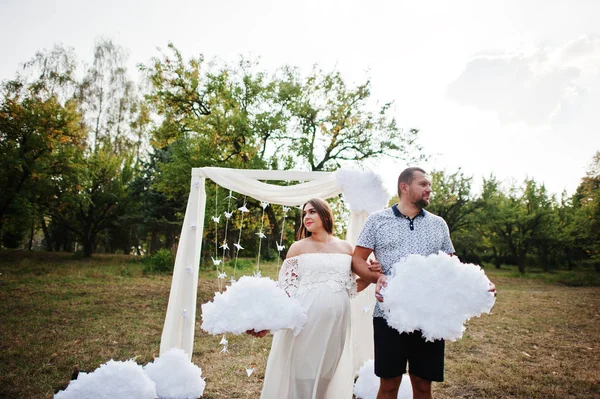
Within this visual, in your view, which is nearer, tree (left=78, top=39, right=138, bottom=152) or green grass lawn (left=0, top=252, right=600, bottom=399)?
green grass lawn (left=0, top=252, right=600, bottom=399)

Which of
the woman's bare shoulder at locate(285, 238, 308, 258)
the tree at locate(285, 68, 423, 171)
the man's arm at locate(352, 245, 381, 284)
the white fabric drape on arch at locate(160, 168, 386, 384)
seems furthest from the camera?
the tree at locate(285, 68, 423, 171)

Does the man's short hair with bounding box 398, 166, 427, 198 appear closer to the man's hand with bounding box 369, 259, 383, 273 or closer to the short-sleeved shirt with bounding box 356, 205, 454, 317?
the short-sleeved shirt with bounding box 356, 205, 454, 317

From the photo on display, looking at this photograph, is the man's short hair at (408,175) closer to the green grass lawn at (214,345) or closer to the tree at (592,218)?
the green grass lawn at (214,345)

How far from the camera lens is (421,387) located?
2.39 m

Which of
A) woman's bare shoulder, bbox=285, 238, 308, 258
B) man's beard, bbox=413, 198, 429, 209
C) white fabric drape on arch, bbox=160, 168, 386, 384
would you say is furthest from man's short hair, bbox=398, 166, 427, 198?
white fabric drape on arch, bbox=160, 168, 386, 384

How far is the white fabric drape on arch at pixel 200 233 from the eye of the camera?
477 centimetres

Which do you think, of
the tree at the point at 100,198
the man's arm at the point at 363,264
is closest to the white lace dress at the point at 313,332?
the man's arm at the point at 363,264

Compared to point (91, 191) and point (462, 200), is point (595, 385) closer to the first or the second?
point (462, 200)

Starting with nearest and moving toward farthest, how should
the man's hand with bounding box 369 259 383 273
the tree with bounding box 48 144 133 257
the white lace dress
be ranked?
the man's hand with bounding box 369 259 383 273 < the white lace dress < the tree with bounding box 48 144 133 257

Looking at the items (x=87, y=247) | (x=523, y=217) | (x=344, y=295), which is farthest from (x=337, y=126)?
(x=523, y=217)

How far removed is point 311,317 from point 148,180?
67.5 feet

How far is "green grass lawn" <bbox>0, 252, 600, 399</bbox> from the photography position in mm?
4363

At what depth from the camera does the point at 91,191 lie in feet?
67.4

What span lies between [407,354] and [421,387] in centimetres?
23
